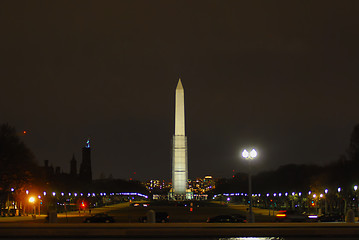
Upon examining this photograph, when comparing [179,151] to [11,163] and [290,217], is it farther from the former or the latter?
[290,217]

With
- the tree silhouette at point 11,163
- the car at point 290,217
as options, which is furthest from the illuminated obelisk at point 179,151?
the car at point 290,217

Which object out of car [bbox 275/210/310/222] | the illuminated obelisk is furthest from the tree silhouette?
the illuminated obelisk

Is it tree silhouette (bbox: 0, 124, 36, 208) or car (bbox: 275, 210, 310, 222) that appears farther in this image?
tree silhouette (bbox: 0, 124, 36, 208)

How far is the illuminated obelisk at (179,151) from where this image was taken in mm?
102688

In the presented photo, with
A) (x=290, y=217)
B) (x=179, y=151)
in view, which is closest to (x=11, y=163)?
(x=290, y=217)

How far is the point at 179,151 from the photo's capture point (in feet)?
355

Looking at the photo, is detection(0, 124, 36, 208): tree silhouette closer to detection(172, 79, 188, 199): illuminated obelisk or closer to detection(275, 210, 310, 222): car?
detection(275, 210, 310, 222): car

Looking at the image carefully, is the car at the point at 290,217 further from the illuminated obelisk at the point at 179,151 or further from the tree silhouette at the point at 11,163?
the illuminated obelisk at the point at 179,151

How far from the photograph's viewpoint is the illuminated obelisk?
337ft

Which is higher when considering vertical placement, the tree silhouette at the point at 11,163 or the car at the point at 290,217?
the tree silhouette at the point at 11,163

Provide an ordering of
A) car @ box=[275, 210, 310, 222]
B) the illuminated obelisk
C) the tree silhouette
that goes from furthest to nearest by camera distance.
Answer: the illuminated obelisk → the tree silhouette → car @ box=[275, 210, 310, 222]

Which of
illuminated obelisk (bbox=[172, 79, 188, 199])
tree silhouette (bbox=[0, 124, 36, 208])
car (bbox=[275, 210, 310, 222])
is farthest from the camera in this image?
illuminated obelisk (bbox=[172, 79, 188, 199])

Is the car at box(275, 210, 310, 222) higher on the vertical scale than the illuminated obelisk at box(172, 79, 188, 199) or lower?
lower

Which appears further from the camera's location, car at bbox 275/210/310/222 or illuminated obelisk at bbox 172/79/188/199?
illuminated obelisk at bbox 172/79/188/199
